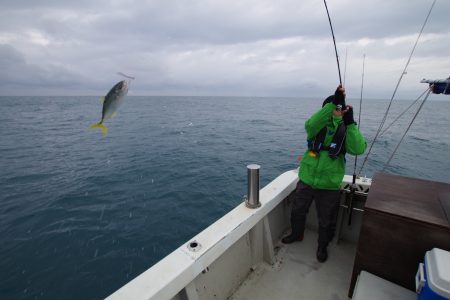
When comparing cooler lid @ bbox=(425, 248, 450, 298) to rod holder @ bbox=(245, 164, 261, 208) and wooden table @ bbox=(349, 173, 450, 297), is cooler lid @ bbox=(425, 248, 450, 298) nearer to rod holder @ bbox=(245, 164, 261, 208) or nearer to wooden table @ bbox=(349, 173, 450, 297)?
wooden table @ bbox=(349, 173, 450, 297)

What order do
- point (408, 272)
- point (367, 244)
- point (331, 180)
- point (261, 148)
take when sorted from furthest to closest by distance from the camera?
point (261, 148)
point (331, 180)
point (367, 244)
point (408, 272)

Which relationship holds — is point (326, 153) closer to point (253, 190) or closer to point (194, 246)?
point (253, 190)

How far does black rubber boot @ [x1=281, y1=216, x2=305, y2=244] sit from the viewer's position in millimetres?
3328

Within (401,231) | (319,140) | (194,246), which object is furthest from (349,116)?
(194,246)

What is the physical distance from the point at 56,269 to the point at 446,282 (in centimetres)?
590

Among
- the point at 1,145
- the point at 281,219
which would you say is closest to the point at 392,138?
the point at 281,219

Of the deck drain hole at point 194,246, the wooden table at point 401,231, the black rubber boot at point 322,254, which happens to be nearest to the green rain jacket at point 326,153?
the wooden table at point 401,231

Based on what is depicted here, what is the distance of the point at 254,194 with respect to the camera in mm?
2645

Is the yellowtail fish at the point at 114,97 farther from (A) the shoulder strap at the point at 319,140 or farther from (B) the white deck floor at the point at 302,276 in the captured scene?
(B) the white deck floor at the point at 302,276

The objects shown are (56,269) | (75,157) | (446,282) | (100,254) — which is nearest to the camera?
(446,282)

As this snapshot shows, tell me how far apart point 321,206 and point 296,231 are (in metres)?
0.63

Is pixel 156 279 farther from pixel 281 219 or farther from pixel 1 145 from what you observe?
pixel 1 145

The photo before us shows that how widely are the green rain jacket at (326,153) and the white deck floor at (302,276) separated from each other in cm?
108

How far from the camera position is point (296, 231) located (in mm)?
3396
